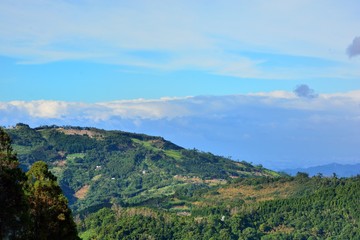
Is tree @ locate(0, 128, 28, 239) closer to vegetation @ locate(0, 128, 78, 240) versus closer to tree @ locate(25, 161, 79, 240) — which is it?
vegetation @ locate(0, 128, 78, 240)

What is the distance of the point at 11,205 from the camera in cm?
4516

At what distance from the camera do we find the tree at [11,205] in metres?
45.0

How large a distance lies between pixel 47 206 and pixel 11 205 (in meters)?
10.4

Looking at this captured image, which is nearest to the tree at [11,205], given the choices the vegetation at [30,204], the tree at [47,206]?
the vegetation at [30,204]

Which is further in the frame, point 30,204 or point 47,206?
point 47,206

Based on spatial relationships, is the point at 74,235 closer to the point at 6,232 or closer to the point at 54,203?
the point at 54,203

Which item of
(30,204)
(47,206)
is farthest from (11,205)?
A: (47,206)

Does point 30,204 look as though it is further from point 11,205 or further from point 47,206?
point 11,205

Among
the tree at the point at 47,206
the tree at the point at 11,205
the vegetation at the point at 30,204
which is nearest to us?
the tree at the point at 11,205

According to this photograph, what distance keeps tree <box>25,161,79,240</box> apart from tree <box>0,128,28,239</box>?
25.8ft

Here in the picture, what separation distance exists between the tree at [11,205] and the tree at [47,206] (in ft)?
25.8

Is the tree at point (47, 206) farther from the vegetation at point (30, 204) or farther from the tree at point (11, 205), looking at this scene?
the tree at point (11, 205)

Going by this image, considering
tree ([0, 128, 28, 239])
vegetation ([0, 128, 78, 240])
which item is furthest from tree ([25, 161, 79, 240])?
tree ([0, 128, 28, 239])

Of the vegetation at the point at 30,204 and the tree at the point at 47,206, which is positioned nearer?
the vegetation at the point at 30,204
